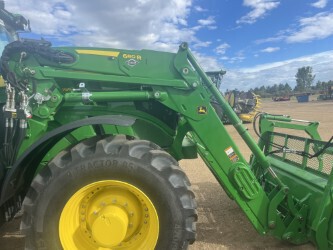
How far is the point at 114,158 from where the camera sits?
9.00 ft

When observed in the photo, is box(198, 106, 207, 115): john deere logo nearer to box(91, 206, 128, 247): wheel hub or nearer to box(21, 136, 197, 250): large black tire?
box(21, 136, 197, 250): large black tire

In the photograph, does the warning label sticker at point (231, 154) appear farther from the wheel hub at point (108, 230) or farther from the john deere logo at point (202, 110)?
the wheel hub at point (108, 230)

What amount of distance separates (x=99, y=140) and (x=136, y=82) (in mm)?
708

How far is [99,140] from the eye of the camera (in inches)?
113

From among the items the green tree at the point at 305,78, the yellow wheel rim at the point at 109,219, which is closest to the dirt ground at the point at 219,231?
the yellow wheel rim at the point at 109,219

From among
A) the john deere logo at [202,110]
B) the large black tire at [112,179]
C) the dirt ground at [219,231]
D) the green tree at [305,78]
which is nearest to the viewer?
the large black tire at [112,179]

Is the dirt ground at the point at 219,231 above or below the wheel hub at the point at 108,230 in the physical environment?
below

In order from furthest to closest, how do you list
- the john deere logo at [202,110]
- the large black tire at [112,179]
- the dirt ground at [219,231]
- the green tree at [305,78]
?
1. the green tree at [305,78]
2. the dirt ground at [219,231]
3. the john deere logo at [202,110]
4. the large black tire at [112,179]

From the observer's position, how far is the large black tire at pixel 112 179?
271 centimetres

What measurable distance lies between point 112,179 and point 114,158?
7.3 inches

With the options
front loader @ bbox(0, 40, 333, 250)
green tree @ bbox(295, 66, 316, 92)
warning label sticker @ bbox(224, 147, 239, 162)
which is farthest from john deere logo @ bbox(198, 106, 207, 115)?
green tree @ bbox(295, 66, 316, 92)

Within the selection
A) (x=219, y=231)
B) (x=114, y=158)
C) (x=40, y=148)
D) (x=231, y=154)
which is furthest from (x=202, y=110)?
(x=219, y=231)

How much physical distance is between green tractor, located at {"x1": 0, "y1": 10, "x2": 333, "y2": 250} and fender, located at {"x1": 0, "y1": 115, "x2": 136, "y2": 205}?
0.5 inches

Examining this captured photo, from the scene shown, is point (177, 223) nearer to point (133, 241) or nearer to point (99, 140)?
point (133, 241)
